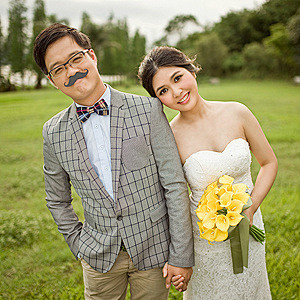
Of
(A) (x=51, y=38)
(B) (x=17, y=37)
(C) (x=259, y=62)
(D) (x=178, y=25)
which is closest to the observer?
(A) (x=51, y=38)

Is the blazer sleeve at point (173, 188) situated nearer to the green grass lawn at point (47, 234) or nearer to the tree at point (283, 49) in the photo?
the green grass lawn at point (47, 234)

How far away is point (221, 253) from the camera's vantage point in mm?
2256

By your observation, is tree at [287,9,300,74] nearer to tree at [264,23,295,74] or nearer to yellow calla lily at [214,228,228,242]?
tree at [264,23,295,74]

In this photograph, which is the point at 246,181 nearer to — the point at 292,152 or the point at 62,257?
the point at 62,257

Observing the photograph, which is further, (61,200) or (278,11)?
(278,11)

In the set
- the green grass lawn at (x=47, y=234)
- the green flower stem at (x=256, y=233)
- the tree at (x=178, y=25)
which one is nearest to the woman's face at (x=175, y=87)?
the green flower stem at (x=256, y=233)

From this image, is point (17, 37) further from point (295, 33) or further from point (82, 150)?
point (295, 33)

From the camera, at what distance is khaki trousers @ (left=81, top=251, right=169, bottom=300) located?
6.77 feet

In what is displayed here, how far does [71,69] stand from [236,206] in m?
1.24

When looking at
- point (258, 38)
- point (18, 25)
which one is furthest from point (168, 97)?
point (258, 38)

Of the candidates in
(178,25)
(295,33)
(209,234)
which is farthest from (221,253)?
(178,25)

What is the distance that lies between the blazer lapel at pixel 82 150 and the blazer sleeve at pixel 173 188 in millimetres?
360

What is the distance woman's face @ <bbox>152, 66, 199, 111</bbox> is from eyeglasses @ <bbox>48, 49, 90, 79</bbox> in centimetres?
52

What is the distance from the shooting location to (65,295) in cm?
333
